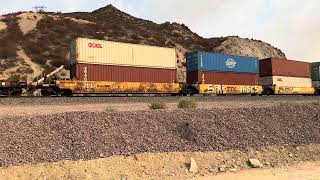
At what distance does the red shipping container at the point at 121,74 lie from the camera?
1294 inches

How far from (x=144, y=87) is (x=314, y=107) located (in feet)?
46.6

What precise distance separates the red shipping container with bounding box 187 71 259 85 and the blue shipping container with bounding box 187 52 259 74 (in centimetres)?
37

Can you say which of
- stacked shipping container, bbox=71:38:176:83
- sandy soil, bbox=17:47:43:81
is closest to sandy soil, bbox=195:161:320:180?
stacked shipping container, bbox=71:38:176:83

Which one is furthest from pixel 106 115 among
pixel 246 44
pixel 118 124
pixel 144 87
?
pixel 246 44

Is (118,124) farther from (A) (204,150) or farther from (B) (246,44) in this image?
(B) (246,44)

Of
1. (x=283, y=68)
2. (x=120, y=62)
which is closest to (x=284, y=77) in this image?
(x=283, y=68)

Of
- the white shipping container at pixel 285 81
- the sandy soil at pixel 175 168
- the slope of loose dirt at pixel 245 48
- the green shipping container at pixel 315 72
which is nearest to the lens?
the sandy soil at pixel 175 168

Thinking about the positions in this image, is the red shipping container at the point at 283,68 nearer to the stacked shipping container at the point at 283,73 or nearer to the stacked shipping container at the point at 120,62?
the stacked shipping container at the point at 283,73

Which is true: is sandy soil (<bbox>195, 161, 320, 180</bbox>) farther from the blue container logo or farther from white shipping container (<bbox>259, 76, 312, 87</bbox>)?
white shipping container (<bbox>259, 76, 312, 87</bbox>)

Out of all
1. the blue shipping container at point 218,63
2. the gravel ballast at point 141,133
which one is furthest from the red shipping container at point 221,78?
the gravel ballast at point 141,133

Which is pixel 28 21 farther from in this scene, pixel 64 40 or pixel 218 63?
pixel 218 63

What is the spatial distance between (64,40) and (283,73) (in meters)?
32.0

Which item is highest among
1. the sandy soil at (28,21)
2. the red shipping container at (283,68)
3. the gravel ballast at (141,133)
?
the sandy soil at (28,21)

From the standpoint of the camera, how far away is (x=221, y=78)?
41594 mm
